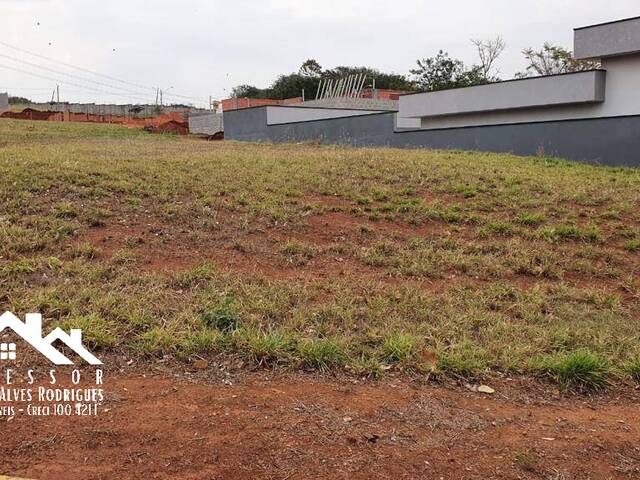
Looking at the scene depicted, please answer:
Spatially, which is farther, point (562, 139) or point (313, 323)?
point (562, 139)

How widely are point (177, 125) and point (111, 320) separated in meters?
27.9

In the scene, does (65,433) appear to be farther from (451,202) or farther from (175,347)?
(451,202)

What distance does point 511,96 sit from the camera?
16438mm

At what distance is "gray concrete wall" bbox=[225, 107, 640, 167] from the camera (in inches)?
489

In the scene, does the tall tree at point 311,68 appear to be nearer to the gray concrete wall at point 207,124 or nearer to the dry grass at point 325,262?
the gray concrete wall at point 207,124

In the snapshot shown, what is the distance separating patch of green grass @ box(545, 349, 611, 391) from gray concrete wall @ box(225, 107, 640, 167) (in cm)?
1072

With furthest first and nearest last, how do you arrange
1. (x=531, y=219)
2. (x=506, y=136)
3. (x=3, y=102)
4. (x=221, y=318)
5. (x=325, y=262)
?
(x=3, y=102), (x=506, y=136), (x=531, y=219), (x=325, y=262), (x=221, y=318)

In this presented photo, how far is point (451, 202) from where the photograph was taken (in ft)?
23.2

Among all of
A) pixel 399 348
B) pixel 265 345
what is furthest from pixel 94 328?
pixel 399 348

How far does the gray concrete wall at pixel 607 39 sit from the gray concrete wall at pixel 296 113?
8.04 meters

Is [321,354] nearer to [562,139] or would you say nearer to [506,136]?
[562,139]

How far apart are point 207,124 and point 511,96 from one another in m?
17.9

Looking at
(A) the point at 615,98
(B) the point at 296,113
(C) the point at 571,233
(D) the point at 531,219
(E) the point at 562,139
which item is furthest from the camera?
(B) the point at 296,113

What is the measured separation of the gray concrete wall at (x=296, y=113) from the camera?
22.0 metres
